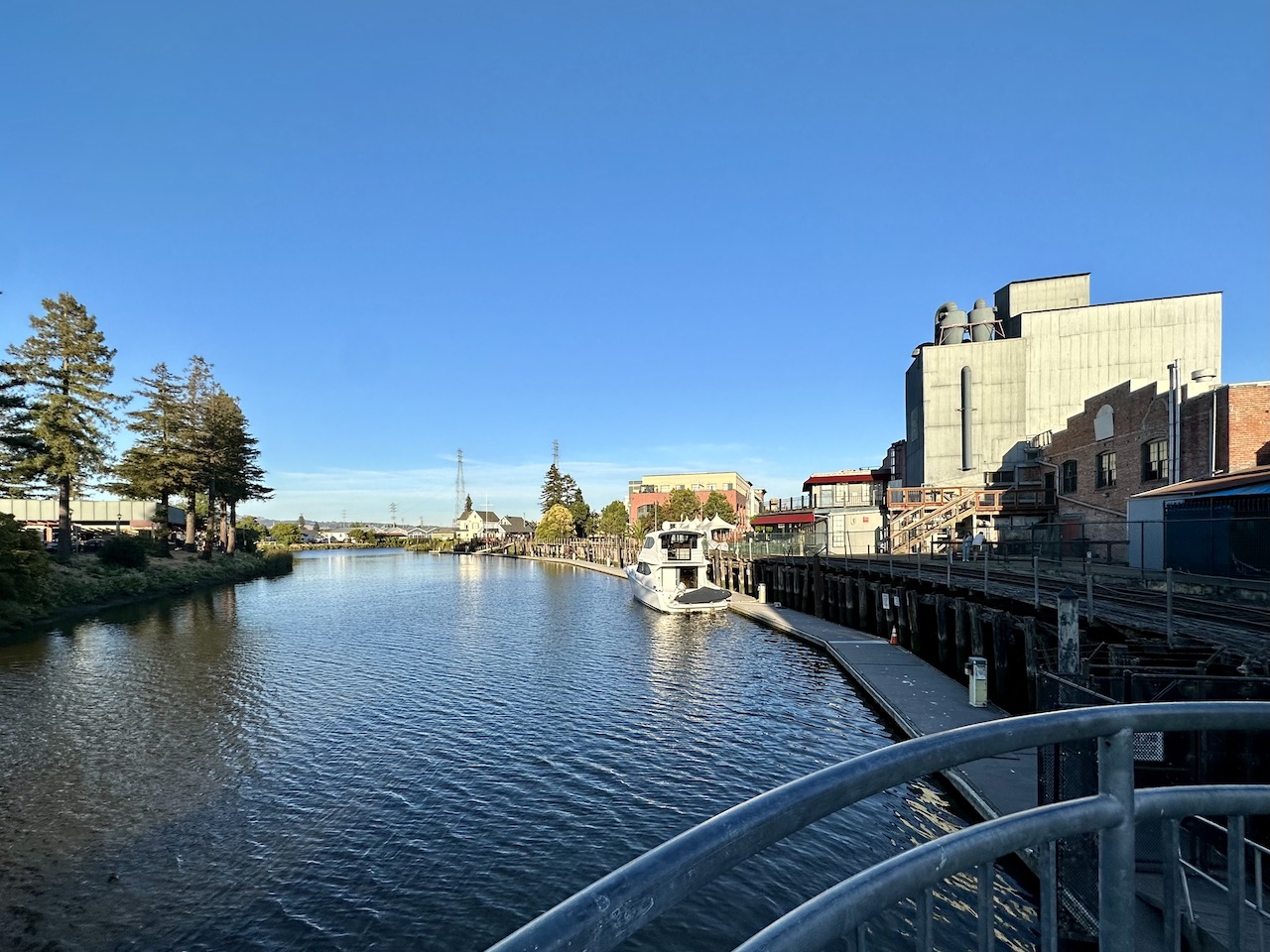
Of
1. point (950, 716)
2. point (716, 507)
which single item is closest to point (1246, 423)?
point (950, 716)

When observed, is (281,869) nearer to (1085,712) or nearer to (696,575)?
(1085,712)

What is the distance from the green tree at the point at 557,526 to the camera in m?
114

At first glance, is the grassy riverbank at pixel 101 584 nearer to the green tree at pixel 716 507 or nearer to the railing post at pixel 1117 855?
the railing post at pixel 1117 855

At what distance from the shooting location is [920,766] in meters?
1.74

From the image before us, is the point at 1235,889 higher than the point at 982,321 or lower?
lower

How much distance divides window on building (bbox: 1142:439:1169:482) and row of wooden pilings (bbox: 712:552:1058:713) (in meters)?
12.5

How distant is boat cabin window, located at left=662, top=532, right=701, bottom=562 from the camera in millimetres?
41094

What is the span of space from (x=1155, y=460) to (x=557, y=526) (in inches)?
3618

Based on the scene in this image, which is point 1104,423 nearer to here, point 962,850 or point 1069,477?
point 1069,477

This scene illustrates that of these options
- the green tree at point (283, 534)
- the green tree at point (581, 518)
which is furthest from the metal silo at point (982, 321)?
the green tree at point (283, 534)

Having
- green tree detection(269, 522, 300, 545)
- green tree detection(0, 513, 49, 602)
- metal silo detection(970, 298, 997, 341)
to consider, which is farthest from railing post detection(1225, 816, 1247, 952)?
green tree detection(269, 522, 300, 545)

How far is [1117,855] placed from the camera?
188cm

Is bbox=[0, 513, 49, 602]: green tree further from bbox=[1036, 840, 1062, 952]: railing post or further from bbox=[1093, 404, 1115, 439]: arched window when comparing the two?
bbox=[1093, 404, 1115, 439]: arched window

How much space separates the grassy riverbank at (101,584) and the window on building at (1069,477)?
168ft
